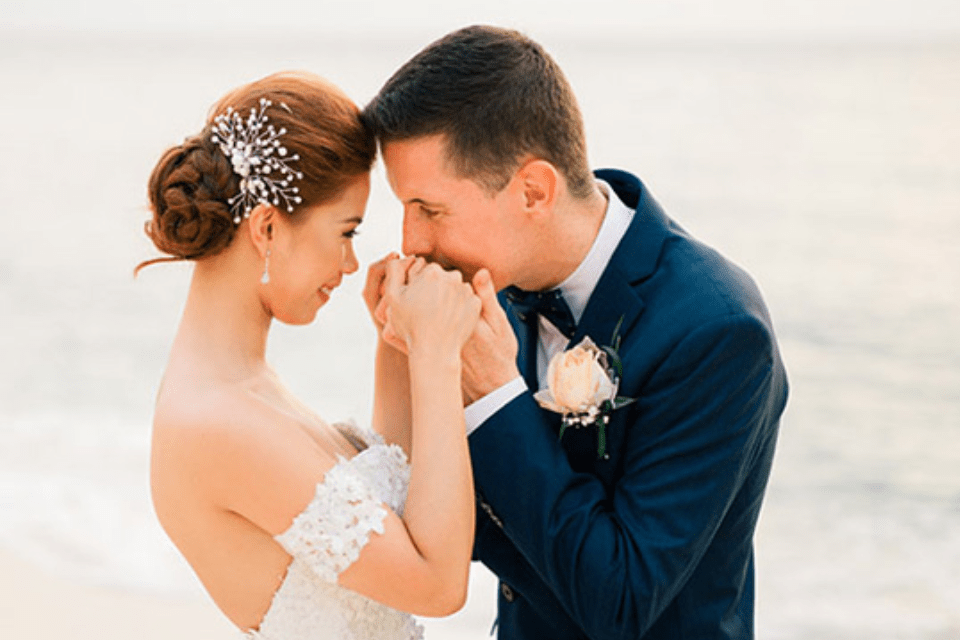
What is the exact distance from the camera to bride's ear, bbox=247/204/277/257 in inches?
109

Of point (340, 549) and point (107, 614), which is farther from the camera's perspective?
point (107, 614)

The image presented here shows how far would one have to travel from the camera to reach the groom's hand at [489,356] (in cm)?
272

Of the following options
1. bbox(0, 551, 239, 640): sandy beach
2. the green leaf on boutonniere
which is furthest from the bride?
bbox(0, 551, 239, 640): sandy beach

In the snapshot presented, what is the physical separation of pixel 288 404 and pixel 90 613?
4.42 meters

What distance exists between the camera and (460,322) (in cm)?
271

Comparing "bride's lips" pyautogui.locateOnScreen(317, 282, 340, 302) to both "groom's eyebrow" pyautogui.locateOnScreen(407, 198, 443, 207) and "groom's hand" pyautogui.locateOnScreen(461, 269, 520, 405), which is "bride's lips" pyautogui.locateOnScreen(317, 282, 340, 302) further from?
"groom's hand" pyautogui.locateOnScreen(461, 269, 520, 405)

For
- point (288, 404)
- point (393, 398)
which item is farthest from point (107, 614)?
point (288, 404)

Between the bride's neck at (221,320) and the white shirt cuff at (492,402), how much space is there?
515mm

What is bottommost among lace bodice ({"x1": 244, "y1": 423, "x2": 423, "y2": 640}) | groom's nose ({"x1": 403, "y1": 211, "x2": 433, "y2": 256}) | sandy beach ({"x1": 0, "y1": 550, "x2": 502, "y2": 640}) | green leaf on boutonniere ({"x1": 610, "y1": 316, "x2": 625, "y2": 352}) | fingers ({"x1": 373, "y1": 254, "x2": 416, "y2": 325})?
sandy beach ({"x1": 0, "y1": 550, "x2": 502, "y2": 640})

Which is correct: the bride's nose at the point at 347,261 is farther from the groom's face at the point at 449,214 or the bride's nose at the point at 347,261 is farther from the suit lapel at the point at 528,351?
the suit lapel at the point at 528,351

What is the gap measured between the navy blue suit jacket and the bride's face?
512mm

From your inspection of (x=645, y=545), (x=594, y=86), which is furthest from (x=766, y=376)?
(x=594, y=86)

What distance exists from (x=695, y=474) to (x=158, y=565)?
5.84 meters

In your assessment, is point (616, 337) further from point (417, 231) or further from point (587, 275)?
point (417, 231)
